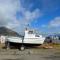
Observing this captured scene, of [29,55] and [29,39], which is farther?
[29,39]

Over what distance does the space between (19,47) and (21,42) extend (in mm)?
1187

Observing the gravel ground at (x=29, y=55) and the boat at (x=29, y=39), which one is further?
the boat at (x=29, y=39)

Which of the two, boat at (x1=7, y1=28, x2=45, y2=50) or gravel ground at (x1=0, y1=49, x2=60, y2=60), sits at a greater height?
boat at (x1=7, y1=28, x2=45, y2=50)

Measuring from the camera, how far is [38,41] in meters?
36.2

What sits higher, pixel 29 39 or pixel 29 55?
pixel 29 39

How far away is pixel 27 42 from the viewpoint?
35750 mm

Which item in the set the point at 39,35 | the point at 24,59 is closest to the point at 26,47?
the point at 39,35

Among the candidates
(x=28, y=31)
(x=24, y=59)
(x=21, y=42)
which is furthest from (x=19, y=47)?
(x=24, y=59)

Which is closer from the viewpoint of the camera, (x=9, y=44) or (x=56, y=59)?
(x=56, y=59)

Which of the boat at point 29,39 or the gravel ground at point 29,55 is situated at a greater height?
the boat at point 29,39

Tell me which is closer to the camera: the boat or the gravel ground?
the gravel ground

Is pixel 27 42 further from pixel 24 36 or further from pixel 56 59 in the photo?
pixel 56 59

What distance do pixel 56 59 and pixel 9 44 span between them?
19542mm

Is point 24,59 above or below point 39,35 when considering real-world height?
below
